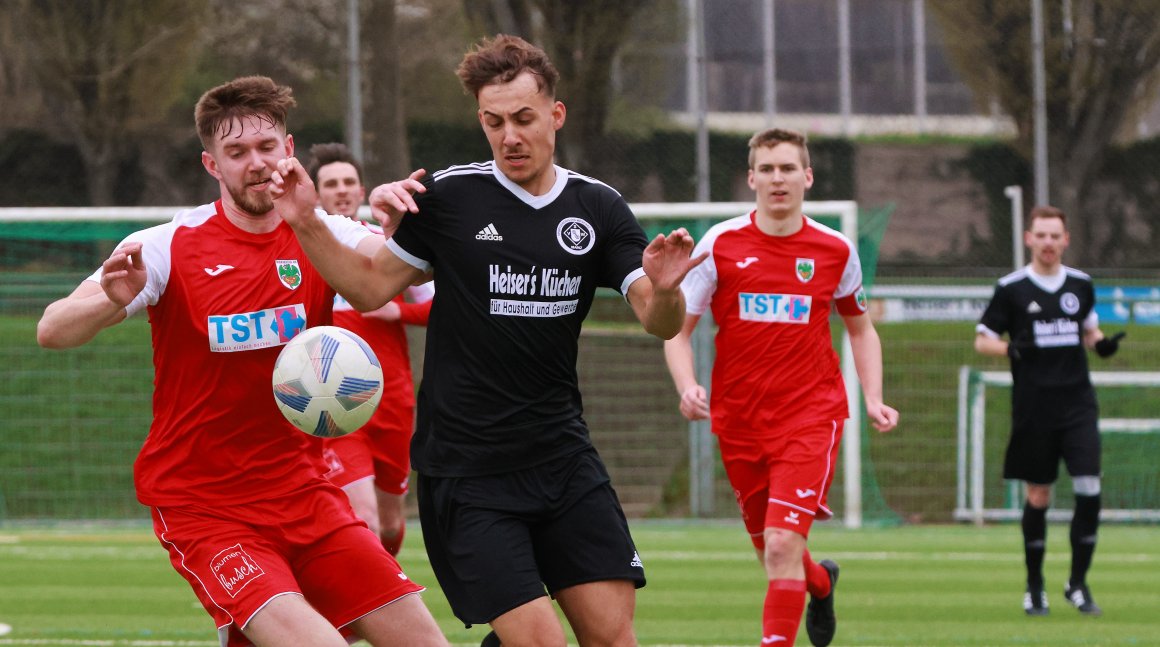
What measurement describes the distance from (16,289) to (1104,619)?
33.2 feet

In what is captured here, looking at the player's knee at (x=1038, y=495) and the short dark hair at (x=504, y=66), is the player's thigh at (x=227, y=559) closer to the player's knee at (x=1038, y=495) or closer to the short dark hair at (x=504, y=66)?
the short dark hair at (x=504, y=66)

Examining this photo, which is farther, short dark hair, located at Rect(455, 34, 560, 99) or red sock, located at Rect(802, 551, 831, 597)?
red sock, located at Rect(802, 551, 831, 597)

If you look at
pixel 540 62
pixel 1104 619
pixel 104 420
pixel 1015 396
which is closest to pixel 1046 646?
pixel 1104 619

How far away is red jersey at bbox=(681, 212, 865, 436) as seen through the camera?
21.7 feet

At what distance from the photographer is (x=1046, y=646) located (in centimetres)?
742

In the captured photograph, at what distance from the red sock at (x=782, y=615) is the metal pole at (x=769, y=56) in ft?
36.3

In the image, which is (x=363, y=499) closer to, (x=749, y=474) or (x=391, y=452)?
(x=391, y=452)

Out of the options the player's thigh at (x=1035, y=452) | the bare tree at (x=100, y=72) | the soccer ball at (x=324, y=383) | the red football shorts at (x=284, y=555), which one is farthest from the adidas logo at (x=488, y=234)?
the bare tree at (x=100, y=72)

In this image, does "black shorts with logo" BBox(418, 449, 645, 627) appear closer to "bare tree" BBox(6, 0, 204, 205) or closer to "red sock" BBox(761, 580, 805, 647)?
"red sock" BBox(761, 580, 805, 647)

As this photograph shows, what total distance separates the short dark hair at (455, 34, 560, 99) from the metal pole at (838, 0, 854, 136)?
42.2 feet

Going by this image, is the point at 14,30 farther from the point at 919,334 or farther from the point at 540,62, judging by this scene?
the point at 540,62

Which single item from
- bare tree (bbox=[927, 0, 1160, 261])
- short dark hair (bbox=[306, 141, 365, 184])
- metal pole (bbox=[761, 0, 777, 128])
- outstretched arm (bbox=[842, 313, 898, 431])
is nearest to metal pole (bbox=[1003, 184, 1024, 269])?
bare tree (bbox=[927, 0, 1160, 261])

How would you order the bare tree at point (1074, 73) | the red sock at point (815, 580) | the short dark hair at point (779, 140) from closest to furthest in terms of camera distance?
the short dark hair at point (779, 140), the red sock at point (815, 580), the bare tree at point (1074, 73)

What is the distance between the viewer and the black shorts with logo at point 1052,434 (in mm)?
8680
